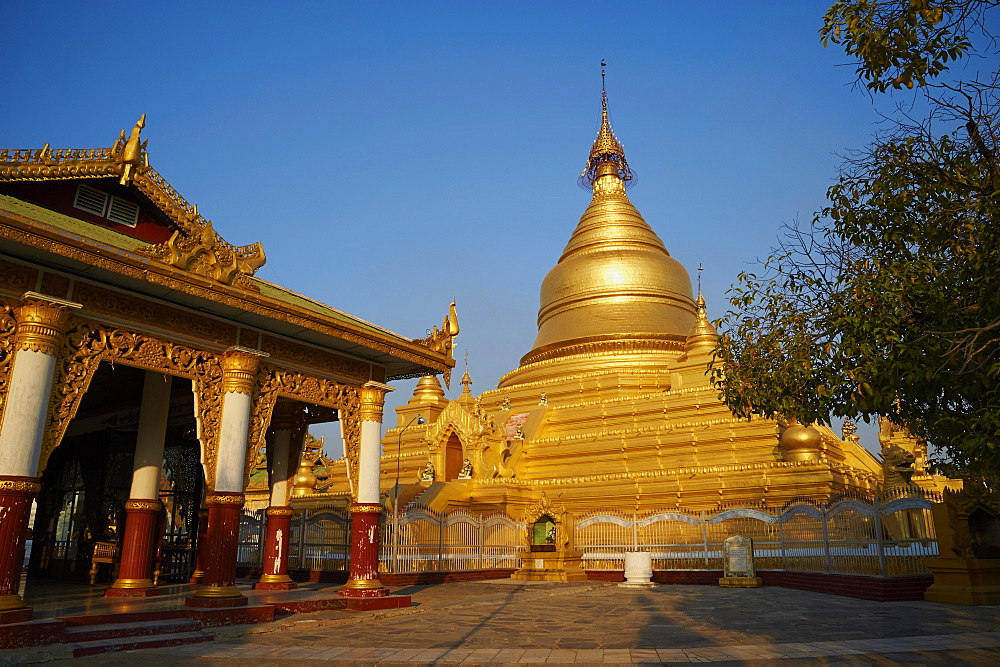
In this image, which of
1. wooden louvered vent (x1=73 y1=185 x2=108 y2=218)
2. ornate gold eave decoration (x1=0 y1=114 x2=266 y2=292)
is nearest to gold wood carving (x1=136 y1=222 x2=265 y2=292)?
ornate gold eave decoration (x1=0 y1=114 x2=266 y2=292)

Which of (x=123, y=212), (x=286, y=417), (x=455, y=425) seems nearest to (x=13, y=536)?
(x=123, y=212)

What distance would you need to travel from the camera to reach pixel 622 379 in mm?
30797

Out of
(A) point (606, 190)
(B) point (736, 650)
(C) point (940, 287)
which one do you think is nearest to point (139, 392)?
(B) point (736, 650)

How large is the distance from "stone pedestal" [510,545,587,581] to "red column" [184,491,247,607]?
10033 mm

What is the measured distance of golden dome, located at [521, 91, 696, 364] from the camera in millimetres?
35062

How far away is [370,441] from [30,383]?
5.22 m

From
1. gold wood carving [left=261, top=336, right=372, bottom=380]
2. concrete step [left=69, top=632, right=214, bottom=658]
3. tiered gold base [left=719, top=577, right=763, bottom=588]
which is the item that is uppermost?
gold wood carving [left=261, top=336, right=372, bottom=380]

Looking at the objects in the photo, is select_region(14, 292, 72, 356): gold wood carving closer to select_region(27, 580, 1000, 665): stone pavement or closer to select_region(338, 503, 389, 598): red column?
select_region(27, 580, 1000, 665): stone pavement

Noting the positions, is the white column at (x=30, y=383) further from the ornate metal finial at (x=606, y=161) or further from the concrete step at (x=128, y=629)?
the ornate metal finial at (x=606, y=161)

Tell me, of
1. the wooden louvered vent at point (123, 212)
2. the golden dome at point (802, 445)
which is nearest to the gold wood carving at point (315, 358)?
the wooden louvered vent at point (123, 212)

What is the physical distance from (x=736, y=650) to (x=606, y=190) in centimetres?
3694

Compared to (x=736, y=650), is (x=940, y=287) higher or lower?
higher

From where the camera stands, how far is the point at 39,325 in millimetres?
8453

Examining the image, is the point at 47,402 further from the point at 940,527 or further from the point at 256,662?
the point at 940,527
